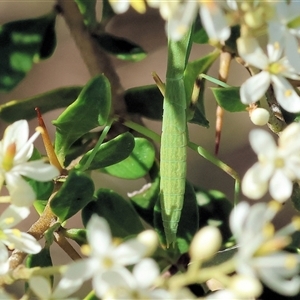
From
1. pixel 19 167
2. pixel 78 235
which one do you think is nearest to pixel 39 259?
pixel 78 235

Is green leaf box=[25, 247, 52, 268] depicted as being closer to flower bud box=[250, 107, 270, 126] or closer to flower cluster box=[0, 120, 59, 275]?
flower cluster box=[0, 120, 59, 275]

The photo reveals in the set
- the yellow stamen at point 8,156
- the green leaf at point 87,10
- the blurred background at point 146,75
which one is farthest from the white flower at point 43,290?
the blurred background at point 146,75

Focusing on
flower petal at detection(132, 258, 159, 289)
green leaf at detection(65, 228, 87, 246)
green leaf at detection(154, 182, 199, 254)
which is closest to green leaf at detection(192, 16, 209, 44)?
green leaf at detection(154, 182, 199, 254)

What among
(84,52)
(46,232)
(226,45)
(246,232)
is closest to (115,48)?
(84,52)

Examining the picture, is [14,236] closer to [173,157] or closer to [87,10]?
[173,157]

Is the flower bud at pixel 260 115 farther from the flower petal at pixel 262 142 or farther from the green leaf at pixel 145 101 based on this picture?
the green leaf at pixel 145 101
